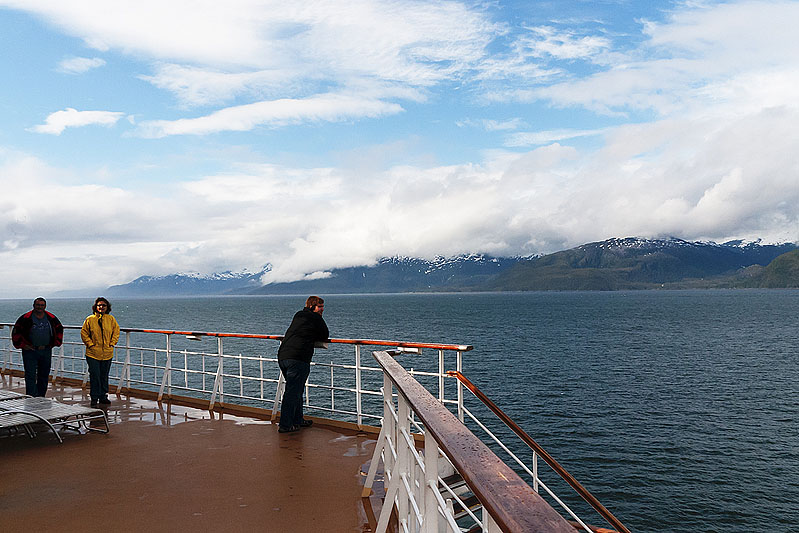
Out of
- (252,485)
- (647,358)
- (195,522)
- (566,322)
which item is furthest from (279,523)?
(566,322)

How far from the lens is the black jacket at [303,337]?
21.0 feet

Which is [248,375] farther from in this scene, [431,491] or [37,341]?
[431,491]

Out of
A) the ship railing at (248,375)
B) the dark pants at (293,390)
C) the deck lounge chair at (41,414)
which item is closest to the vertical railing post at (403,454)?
the ship railing at (248,375)

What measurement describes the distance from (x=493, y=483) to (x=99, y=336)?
8.39m

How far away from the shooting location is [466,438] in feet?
5.56

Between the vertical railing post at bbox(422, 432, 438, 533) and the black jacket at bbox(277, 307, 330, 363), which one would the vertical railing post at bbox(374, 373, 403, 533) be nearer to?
the vertical railing post at bbox(422, 432, 438, 533)

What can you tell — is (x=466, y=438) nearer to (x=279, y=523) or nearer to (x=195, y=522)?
(x=279, y=523)

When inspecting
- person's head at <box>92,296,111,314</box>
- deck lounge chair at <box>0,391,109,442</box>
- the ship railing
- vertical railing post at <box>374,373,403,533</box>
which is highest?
person's head at <box>92,296,111,314</box>

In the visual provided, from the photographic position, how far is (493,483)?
1.28 m

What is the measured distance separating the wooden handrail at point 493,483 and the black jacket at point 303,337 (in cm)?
440

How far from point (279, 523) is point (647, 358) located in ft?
148

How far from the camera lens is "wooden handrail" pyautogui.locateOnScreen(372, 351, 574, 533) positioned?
3.44 ft

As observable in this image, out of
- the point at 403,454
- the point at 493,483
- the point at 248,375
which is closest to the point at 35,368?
the point at 403,454

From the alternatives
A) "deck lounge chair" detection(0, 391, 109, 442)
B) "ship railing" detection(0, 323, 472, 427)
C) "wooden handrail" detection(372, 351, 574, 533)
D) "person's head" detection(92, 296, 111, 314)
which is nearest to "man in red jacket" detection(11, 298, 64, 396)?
"person's head" detection(92, 296, 111, 314)
